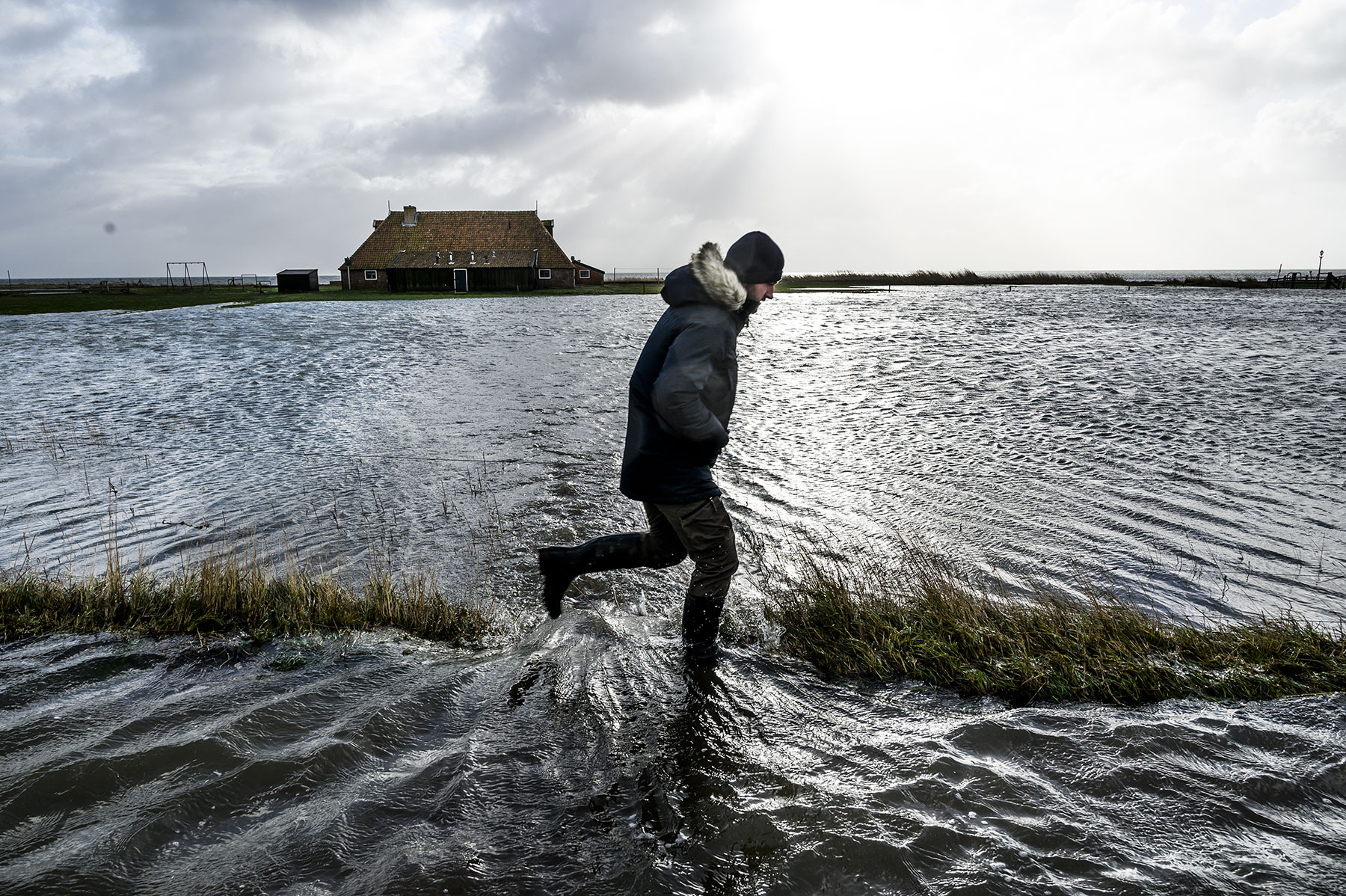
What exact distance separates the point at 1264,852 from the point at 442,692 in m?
3.94

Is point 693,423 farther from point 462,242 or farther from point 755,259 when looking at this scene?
point 462,242

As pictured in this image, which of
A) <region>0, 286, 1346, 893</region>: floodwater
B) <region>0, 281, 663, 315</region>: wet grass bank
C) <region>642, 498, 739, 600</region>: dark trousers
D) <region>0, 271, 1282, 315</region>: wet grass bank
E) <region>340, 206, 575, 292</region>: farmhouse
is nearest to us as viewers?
<region>0, 286, 1346, 893</region>: floodwater

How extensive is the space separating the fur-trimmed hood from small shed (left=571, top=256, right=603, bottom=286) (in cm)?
7598

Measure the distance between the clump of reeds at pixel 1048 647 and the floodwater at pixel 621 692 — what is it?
182mm

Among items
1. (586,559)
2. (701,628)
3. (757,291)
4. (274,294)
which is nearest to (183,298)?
(274,294)

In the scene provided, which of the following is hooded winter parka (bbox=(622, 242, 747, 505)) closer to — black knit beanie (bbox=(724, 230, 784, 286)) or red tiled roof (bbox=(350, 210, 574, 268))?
black knit beanie (bbox=(724, 230, 784, 286))

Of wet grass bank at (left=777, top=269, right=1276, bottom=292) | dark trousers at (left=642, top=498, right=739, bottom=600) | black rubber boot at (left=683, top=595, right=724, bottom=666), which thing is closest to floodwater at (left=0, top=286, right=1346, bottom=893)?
black rubber boot at (left=683, top=595, right=724, bottom=666)

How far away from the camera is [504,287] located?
7062 cm

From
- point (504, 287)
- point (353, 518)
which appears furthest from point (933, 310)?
point (353, 518)

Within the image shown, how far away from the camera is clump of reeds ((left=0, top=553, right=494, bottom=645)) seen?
5082mm

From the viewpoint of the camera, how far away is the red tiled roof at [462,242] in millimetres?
70562

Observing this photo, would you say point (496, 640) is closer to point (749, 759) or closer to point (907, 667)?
point (749, 759)

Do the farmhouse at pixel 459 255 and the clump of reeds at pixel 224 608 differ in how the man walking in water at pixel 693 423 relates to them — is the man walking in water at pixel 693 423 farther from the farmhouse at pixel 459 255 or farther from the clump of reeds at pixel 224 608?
the farmhouse at pixel 459 255

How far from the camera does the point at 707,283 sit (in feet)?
13.6
